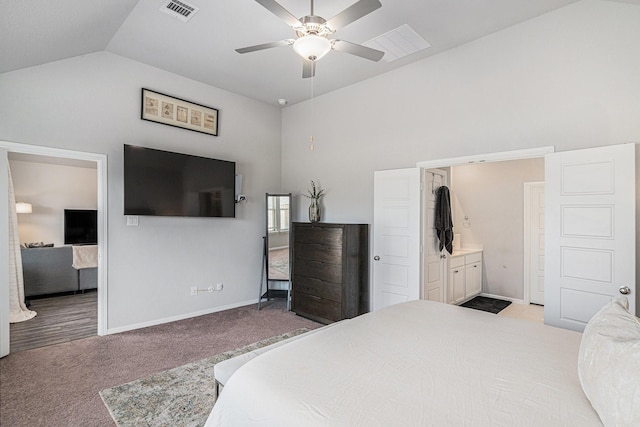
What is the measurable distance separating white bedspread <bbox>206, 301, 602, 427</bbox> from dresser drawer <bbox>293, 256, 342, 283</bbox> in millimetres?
2105

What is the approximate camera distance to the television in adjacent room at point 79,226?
627cm

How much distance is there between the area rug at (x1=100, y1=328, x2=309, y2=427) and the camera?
207 centimetres

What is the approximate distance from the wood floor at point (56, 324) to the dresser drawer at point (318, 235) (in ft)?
8.90

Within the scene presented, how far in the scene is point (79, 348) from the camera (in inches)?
127

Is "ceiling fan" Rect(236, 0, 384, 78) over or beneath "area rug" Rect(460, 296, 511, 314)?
over

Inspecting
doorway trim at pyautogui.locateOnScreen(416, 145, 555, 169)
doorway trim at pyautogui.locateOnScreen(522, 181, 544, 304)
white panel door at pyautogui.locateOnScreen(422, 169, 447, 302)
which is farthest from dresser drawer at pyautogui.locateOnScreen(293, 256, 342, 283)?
doorway trim at pyautogui.locateOnScreen(522, 181, 544, 304)

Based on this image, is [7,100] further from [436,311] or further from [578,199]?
[578,199]

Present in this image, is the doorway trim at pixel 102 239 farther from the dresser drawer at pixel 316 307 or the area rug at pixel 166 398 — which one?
the dresser drawer at pixel 316 307

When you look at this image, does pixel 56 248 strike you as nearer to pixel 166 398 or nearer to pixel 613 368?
pixel 166 398

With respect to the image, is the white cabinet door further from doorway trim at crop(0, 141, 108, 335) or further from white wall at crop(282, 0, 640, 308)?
doorway trim at crop(0, 141, 108, 335)

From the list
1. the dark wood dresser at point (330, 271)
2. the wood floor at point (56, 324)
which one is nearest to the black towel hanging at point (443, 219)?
the dark wood dresser at point (330, 271)

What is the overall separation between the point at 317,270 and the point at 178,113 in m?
2.82

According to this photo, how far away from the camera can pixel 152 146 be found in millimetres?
4008

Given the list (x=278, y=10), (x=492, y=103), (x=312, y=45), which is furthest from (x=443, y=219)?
(x=278, y=10)
